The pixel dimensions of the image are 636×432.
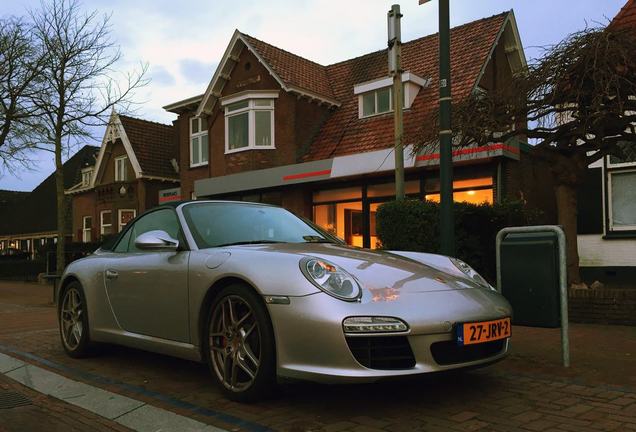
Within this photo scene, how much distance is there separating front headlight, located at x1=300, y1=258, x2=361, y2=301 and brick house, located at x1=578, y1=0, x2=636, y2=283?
10922 mm

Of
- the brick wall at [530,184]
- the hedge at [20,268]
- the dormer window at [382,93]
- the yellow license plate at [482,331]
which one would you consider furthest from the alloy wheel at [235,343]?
the hedge at [20,268]

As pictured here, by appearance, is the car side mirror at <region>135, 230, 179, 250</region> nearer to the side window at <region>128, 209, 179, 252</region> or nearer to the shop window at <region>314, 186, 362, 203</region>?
the side window at <region>128, 209, 179, 252</region>

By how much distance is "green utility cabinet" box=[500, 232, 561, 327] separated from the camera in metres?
4.59

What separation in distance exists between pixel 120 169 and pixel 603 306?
25.7m

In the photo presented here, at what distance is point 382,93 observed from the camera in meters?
17.5

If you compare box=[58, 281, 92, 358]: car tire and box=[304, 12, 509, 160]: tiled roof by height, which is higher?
box=[304, 12, 509, 160]: tiled roof

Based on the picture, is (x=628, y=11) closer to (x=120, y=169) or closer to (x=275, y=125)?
(x=275, y=125)

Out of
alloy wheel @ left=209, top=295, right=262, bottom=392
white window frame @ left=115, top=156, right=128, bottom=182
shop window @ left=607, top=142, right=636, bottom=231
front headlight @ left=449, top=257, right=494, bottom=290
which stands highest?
white window frame @ left=115, top=156, right=128, bottom=182

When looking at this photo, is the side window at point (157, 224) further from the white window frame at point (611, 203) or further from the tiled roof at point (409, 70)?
the white window frame at point (611, 203)

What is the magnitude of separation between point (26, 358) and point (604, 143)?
801 centimetres

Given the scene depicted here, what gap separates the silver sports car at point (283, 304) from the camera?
3316 millimetres

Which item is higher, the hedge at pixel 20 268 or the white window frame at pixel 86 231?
the white window frame at pixel 86 231

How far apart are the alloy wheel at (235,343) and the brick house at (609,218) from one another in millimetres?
11063

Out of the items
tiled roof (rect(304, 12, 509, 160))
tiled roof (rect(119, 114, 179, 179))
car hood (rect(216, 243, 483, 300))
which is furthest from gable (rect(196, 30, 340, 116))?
car hood (rect(216, 243, 483, 300))
